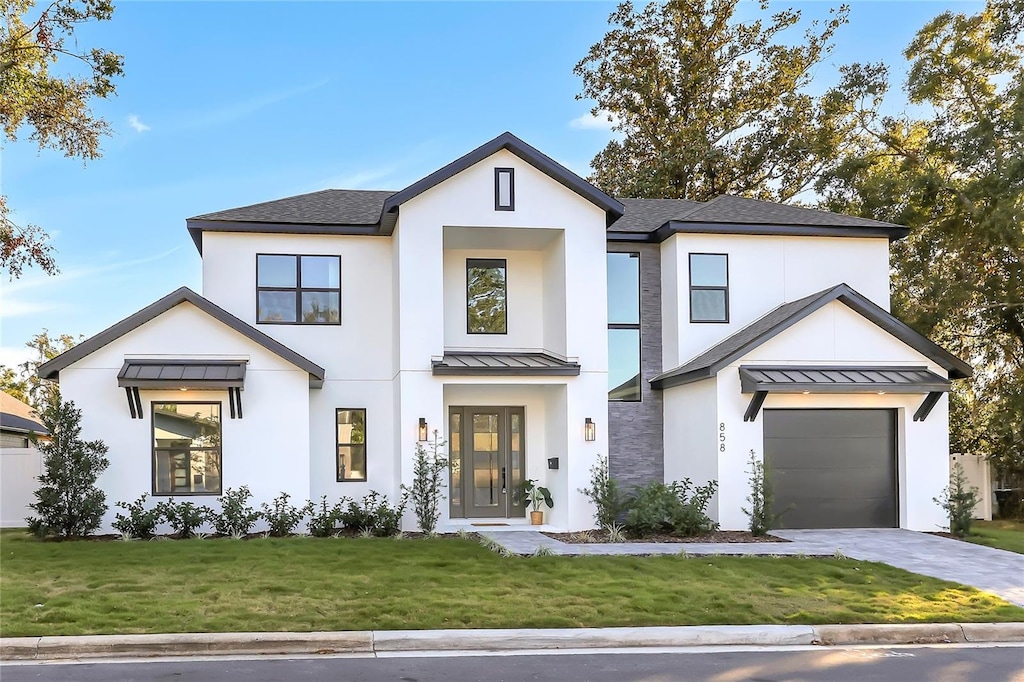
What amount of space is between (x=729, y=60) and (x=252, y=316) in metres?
22.7

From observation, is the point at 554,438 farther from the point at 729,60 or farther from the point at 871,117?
the point at 729,60

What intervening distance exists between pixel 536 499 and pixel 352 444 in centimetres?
397

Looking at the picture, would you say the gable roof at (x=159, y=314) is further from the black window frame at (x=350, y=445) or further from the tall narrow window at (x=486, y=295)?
the tall narrow window at (x=486, y=295)

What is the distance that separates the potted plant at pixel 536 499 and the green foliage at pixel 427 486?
2.21 meters

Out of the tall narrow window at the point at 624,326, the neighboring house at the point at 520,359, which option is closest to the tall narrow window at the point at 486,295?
the neighboring house at the point at 520,359

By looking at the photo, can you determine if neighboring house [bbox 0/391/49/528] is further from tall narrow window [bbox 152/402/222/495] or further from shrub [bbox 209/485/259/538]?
shrub [bbox 209/485/259/538]

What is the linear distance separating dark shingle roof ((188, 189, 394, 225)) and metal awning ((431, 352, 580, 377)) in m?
3.60

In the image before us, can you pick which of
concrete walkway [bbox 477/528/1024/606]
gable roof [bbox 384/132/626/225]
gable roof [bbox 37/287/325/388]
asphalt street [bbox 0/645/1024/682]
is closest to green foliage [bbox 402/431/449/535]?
concrete walkway [bbox 477/528/1024/606]

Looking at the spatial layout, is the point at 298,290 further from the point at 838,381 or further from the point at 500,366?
the point at 838,381

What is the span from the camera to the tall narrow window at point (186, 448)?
18.2 meters

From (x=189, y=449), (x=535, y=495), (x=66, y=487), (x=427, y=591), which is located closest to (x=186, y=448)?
(x=189, y=449)

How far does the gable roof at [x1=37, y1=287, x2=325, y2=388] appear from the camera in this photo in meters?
17.8

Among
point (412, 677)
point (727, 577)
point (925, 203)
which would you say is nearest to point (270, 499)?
point (727, 577)

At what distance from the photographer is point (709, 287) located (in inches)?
824
